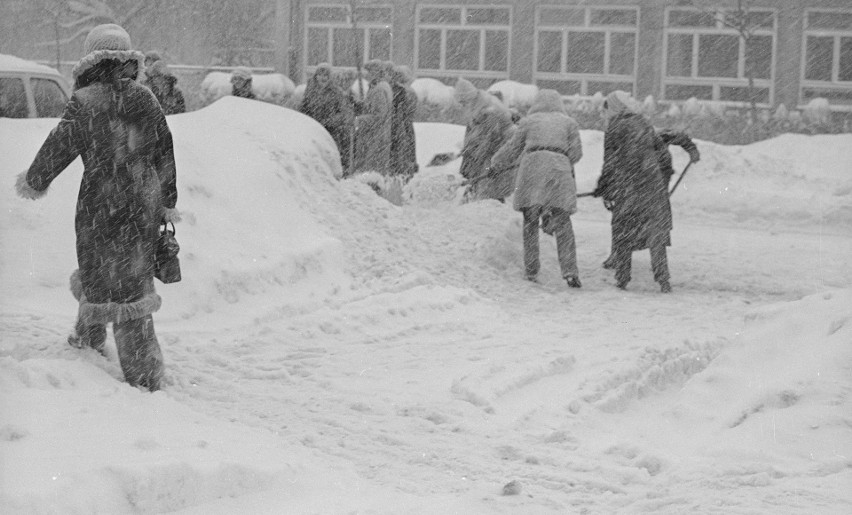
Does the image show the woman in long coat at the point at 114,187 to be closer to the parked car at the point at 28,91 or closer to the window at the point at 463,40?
the parked car at the point at 28,91

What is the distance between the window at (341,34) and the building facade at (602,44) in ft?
0.10

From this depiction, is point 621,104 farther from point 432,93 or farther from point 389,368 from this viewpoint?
point 432,93

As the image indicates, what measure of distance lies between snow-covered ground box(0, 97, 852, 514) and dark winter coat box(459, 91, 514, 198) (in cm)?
71

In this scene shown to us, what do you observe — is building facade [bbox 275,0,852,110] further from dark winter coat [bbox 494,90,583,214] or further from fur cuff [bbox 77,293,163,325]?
fur cuff [bbox 77,293,163,325]

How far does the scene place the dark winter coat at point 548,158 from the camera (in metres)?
10.4

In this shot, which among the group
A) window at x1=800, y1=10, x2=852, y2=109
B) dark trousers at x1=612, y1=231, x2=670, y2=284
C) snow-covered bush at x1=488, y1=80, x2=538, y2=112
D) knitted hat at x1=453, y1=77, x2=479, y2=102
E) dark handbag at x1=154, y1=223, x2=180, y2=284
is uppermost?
window at x1=800, y1=10, x2=852, y2=109

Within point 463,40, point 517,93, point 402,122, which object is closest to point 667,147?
point 402,122

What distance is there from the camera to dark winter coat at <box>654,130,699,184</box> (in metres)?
10.6

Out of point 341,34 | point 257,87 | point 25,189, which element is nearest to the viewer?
point 25,189

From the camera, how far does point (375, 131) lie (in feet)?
42.7

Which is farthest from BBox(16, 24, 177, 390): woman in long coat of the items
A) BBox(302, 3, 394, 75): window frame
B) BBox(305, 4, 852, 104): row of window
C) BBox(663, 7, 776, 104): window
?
BBox(302, 3, 394, 75): window frame

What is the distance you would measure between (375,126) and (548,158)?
9.96 feet

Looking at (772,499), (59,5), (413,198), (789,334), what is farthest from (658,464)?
(59,5)

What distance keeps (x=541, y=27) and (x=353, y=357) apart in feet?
88.7
